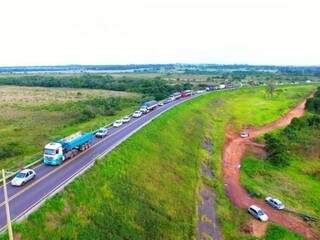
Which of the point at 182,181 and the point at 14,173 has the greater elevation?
the point at 14,173

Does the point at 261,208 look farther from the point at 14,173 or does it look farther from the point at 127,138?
the point at 14,173

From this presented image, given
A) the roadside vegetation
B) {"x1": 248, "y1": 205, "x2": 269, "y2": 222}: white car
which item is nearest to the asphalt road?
{"x1": 248, "y1": 205, "x2": 269, "y2": 222}: white car

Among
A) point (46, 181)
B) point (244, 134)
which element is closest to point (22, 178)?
point (46, 181)

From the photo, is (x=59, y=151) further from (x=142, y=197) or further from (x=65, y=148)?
(x=142, y=197)

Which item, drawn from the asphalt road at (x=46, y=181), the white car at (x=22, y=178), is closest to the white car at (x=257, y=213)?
the asphalt road at (x=46, y=181)

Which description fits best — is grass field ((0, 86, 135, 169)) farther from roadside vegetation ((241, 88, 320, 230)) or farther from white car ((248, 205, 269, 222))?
roadside vegetation ((241, 88, 320, 230))

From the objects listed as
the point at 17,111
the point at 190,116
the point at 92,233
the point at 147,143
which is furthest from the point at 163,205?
the point at 17,111

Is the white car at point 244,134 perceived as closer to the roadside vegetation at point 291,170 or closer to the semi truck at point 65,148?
the roadside vegetation at point 291,170
